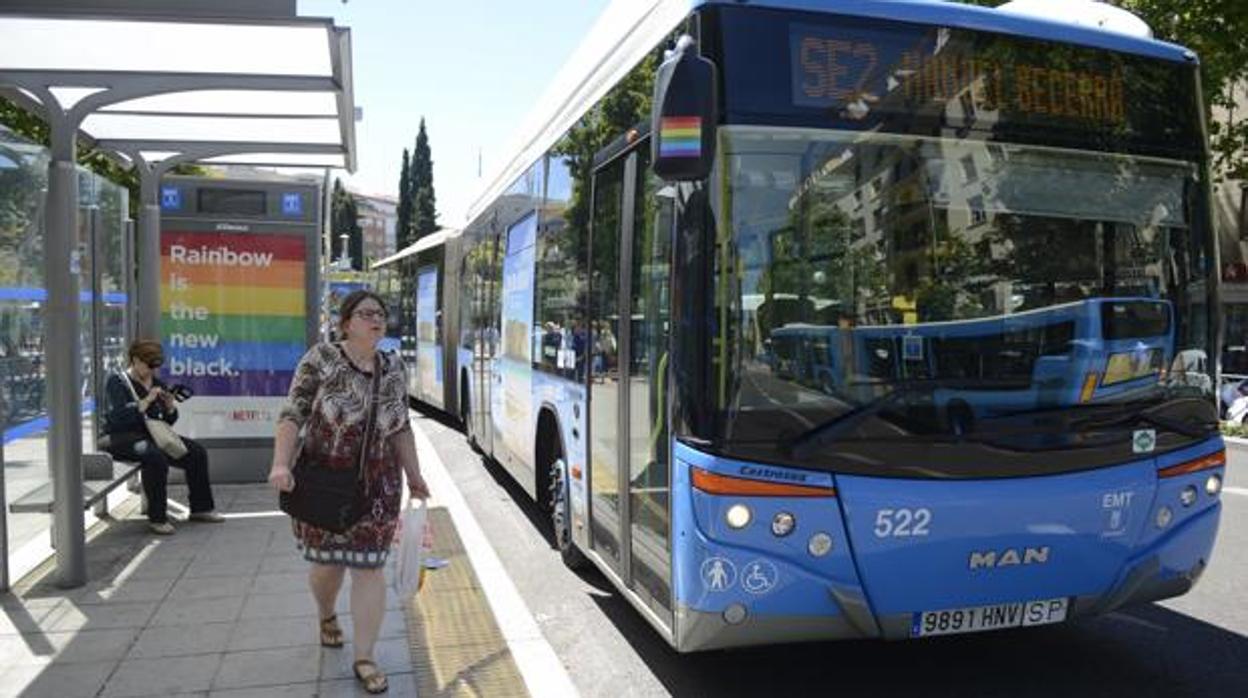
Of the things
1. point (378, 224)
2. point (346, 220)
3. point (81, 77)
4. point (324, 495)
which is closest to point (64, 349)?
point (81, 77)

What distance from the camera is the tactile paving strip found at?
4637 millimetres

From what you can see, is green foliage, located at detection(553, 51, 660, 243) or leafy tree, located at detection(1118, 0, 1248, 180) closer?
green foliage, located at detection(553, 51, 660, 243)

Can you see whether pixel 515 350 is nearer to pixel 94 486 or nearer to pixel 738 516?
pixel 94 486

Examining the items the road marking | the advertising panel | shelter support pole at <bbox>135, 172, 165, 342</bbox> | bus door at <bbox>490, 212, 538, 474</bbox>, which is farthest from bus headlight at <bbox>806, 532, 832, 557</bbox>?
shelter support pole at <bbox>135, 172, 165, 342</bbox>

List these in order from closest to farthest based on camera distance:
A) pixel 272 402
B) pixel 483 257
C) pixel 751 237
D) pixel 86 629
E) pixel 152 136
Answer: pixel 751 237
pixel 86 629
pixel 152 136
pixel 272 402
pixel 483 257

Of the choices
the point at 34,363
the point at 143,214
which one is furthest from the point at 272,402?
the point at 34,363

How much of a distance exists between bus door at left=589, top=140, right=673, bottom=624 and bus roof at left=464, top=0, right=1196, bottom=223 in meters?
0.56

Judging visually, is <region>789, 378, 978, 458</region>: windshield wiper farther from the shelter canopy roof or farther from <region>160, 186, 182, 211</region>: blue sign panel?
<region>160, 186, 182, 211</region>: blue sign panel

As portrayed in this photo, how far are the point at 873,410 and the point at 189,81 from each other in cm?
462

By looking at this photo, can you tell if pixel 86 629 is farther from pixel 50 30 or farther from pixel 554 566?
pixel 50 30

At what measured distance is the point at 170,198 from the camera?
9.16m

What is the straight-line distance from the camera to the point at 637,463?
15.3 ft

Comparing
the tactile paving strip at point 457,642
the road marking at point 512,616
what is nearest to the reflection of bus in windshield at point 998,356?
the road marking at point 512,616

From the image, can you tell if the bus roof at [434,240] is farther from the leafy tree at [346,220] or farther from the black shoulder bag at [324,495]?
the leafy tree at [346,220]
